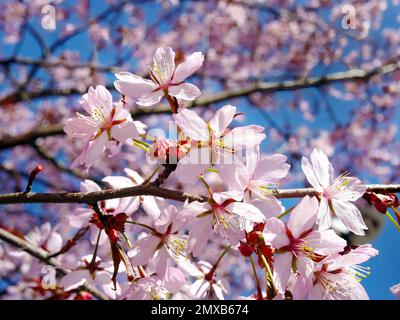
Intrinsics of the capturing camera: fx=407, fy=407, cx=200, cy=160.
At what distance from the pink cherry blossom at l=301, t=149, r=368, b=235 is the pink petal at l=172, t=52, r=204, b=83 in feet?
1.60

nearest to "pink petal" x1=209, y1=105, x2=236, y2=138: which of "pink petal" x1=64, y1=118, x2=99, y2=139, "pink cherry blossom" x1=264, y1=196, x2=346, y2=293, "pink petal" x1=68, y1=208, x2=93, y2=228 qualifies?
"pink cherry blossom" x1=264, y1=196, x2=346, y2=293

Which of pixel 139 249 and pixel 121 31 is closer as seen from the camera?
pixel 139 249

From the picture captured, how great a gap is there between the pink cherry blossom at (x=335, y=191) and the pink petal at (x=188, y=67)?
A: 49 centimetres

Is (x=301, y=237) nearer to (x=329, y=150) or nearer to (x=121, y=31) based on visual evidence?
(x=121, y=31)

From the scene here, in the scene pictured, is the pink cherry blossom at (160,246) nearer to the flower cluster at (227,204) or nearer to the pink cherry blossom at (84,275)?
the flower cluster at (227,204)

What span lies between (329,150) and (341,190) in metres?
7.91

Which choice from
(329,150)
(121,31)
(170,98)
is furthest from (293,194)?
(329,150)

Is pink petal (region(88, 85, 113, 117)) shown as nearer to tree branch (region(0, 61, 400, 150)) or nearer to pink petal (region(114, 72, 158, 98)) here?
pink petal (region(114, 72, 158, 98))

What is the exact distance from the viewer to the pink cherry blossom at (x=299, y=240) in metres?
1.23

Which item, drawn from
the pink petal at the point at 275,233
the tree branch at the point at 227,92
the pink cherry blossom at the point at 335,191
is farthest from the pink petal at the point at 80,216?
the tree branch at the point at 227,92

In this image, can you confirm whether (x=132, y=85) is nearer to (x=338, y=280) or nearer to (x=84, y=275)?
(x=84, y=275)

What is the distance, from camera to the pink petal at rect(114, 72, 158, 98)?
53.4 inches
